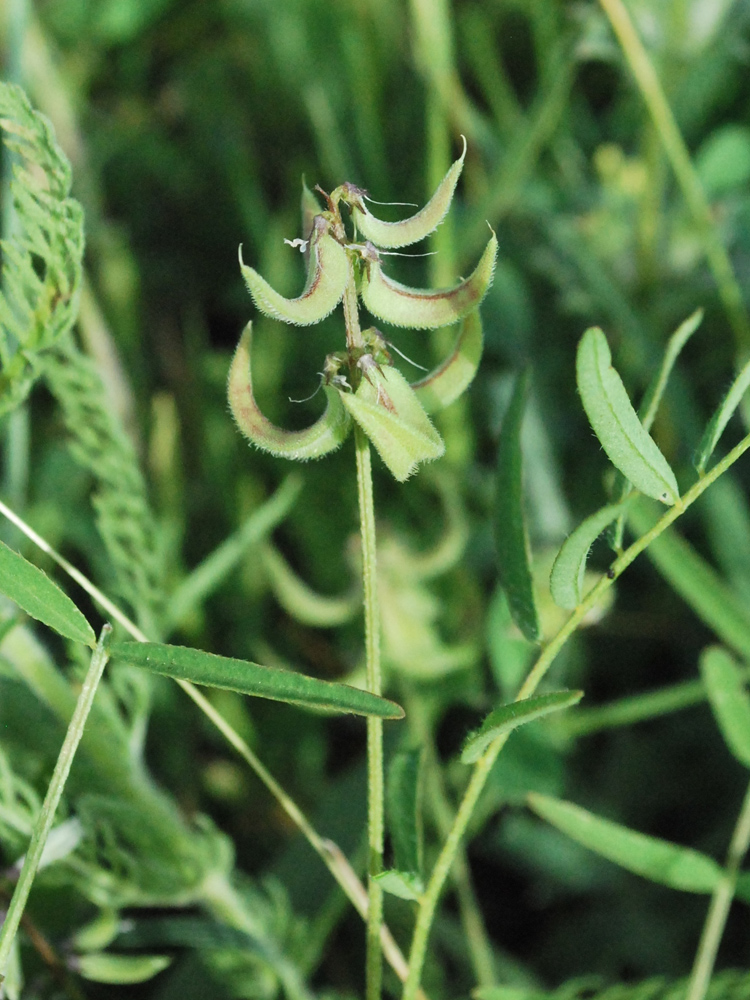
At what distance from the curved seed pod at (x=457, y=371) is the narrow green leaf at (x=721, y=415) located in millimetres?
144

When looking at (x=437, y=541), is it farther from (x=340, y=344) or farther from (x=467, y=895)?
(x=467, y=895)

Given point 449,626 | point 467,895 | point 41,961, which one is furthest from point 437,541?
point 41,961

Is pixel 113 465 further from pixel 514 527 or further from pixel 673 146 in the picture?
pixel 673 146

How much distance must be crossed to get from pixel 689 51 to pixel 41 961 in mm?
1440

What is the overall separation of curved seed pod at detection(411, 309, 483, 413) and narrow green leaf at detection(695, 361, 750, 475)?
0.14 metres

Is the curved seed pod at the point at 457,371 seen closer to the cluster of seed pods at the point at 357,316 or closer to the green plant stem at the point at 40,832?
the cluster of seed pods at the point at 357,316

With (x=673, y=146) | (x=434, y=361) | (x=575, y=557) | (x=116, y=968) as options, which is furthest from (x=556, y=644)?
(x=434, y=361)

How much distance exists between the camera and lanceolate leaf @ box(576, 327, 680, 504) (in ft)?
1.85

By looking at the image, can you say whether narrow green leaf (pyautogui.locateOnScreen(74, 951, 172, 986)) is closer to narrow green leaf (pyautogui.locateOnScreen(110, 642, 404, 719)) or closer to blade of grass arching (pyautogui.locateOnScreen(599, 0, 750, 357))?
narrow green leaf (pyautogui.locateOnScreen(110, 642, 404, 719))

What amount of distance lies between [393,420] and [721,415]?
213 millimetres

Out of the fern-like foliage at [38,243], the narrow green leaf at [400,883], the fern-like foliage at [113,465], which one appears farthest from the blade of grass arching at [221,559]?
the narrow green leaf at [400,883]

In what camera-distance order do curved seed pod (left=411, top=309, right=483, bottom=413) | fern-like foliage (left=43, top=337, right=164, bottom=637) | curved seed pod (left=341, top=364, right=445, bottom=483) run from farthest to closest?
1. fern-like foliage (left=43, top=337, right=164, bottom=637)
2. curved seed pod (left=411, top=309, right=483, bottom=413)
3. curved seed pod (left=341, top=364, right=445, bottom=483)

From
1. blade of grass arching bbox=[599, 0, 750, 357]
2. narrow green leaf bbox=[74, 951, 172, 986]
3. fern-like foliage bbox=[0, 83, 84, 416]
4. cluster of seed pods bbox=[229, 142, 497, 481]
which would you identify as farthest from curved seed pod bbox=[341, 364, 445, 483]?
blade of grass arching bbox=[599, 0, 750, 357]

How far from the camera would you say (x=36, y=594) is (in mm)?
601
